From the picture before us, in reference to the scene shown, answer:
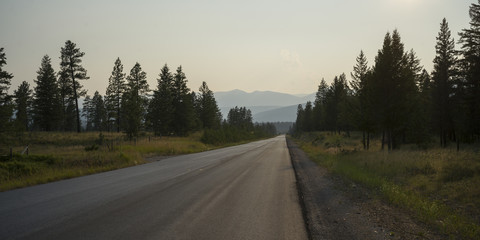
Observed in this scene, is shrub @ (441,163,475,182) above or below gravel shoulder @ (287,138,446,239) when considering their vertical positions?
above

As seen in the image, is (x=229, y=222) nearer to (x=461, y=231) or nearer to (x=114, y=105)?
(x=461, y=231)

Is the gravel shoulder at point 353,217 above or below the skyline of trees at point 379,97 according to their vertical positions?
below

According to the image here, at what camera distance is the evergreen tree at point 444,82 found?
3412 cm

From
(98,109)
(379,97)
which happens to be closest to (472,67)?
(379,97)

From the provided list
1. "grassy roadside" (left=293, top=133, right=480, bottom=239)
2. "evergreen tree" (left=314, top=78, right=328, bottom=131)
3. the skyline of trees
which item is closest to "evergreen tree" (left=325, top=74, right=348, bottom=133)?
the skyline of trees

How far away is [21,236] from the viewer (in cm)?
459

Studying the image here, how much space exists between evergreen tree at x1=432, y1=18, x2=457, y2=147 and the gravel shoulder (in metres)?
33.0

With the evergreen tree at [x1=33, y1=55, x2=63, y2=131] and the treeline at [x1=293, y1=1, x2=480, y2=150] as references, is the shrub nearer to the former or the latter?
the treeline at [x1=293, y1=1, x2=480, y2=150]

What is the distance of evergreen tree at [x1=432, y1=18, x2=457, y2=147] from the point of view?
3412cm

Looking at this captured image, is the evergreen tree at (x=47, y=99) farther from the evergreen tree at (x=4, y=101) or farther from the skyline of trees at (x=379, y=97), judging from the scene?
the evergreen tree at (x=4, y=101)

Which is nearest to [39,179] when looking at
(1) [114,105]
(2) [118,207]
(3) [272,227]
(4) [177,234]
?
(2) [118,207]

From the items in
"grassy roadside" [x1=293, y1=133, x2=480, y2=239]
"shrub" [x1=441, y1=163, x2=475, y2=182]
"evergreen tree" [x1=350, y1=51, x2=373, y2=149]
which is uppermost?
"evergreen tree" [x1=350, y1=51, x2=373, y2=149]

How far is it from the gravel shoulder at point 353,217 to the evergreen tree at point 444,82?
33.0 m

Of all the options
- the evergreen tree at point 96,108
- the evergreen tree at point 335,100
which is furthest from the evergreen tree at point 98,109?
the evergreen tree at point 335,100
